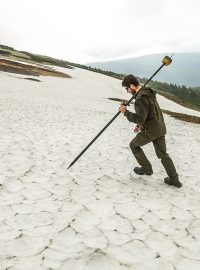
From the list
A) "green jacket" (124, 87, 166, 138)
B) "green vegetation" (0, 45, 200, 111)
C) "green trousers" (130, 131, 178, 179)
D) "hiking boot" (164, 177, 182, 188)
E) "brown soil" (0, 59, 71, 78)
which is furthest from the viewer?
"green vegetation" (0, 45, 200, 111)

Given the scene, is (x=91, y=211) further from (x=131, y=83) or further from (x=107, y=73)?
(x=107, y=73)

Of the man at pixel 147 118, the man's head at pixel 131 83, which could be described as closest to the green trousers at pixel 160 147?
the man at pixel 147 118

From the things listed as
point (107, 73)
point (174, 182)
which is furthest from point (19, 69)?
point (107, 73)

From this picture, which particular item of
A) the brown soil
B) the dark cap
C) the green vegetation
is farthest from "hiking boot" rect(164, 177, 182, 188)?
the green vegetation

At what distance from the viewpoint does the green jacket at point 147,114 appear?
6184mm

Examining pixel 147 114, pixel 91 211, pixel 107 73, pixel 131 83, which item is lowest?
pixel 107 73

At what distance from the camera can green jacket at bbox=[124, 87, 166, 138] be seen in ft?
20.3

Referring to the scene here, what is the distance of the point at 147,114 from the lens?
6.25 m

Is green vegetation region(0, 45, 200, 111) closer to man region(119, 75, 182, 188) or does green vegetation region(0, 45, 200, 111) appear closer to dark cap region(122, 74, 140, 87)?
man region(119, 75, 182, 188)

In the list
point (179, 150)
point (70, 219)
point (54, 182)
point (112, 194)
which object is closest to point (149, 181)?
point (112, 194)

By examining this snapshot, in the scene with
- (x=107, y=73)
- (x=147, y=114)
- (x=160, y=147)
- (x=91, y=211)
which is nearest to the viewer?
(x=91, y=211)

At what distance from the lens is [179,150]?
11.1 meters

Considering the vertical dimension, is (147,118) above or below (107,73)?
above

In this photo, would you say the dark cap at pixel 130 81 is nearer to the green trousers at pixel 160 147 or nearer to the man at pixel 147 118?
the man at pixel 147 118
